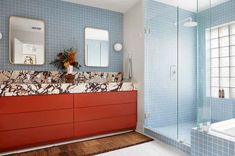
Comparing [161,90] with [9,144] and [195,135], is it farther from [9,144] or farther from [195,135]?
[9,144]

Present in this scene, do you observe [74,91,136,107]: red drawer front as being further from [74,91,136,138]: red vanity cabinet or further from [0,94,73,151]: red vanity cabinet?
[0,94,73,151]: red vanity cabinet

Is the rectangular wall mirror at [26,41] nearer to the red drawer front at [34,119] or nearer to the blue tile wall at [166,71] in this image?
the red drawer front at [34,119]

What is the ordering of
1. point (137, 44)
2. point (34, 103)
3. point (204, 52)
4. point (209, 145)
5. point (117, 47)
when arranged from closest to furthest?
point (209, 145) → point (34, 103) → point (204, 52) → point (137, 44) → point (117, 47)

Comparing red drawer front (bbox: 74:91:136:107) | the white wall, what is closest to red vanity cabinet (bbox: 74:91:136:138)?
red drawer front (bbox: 74:91:136:107)

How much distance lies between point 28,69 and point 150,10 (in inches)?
89.3

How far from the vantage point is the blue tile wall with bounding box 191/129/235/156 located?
145 cm

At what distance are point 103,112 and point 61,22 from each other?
1.71 metres

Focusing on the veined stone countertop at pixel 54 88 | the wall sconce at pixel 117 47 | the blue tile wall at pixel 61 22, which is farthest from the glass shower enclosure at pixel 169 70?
the blue tile wall at pixel 61 22

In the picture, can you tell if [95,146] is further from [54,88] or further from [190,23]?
[190,23]

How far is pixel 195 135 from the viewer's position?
175 centimetres

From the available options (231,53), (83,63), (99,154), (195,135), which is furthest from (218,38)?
(99,154)

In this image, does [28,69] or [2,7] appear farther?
[28,69]

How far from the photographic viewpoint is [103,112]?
260cm

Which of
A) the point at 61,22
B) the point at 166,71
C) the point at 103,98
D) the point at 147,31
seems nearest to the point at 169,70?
the point at 166,71
